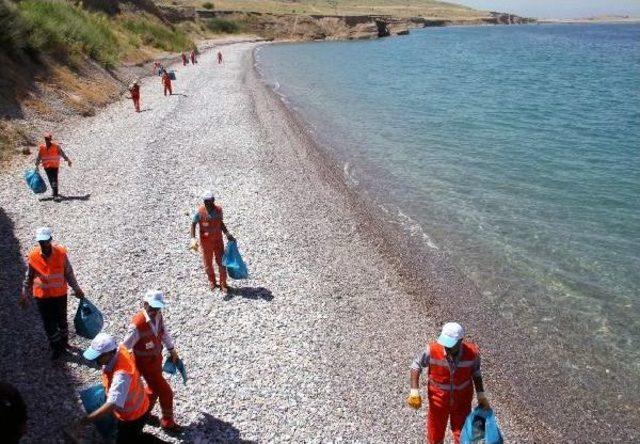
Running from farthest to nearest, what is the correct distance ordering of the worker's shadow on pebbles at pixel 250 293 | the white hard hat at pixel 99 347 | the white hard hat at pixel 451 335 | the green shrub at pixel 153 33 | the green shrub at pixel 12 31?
the green shrub at pixel 153 33 → the green shrub at pixel 12 31 → the worker's shadow on pebbles at pixel 250 293 → the white hard hat at pixel 451 335 → the white hard hat at pixel 99 347

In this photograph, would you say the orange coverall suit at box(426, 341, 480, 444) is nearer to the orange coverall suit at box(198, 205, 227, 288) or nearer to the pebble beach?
the pebble beach

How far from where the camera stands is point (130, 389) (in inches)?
264

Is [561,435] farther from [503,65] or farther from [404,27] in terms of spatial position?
[404,27]

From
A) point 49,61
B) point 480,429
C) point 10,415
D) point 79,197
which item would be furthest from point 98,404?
point 49,61

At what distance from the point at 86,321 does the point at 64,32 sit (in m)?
30.7

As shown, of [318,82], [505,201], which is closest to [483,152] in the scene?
[505,201]

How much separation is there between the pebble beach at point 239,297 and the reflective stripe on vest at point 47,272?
53.1 inches

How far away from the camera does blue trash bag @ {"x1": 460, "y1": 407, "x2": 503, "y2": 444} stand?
6867 millimetres

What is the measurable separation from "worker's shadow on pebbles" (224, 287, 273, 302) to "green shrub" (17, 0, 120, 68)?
22.5 metres

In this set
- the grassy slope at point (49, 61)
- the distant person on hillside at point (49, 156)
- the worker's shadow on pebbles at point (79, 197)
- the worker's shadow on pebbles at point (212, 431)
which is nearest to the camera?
the worker's shadow on pebbles at point (212, 431)

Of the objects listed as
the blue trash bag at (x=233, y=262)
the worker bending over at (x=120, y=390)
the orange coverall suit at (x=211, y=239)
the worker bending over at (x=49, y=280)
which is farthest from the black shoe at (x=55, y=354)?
the blue trash bag at (x=233, y=262)

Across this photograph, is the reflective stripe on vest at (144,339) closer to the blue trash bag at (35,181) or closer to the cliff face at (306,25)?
the blue trash bag at (35,181)

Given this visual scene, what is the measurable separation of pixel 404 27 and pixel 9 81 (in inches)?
5250

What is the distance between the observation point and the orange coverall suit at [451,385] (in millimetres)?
7312
